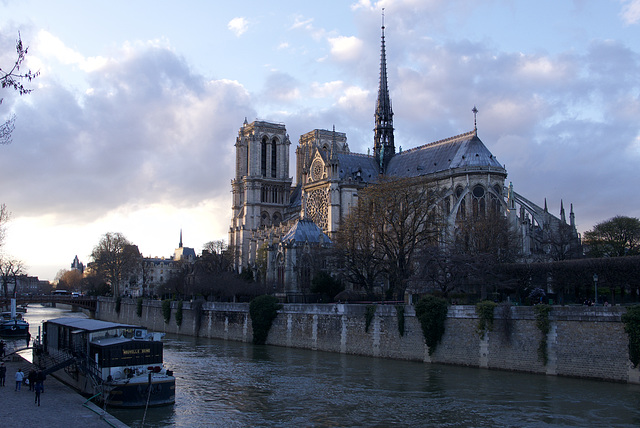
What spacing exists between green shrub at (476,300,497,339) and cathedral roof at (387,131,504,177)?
3723 cm

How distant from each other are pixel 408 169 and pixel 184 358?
44.6 meters

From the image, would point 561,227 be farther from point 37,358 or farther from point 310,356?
point 37,358

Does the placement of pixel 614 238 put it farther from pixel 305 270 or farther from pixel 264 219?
pixel 264 219

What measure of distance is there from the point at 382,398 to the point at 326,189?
176 ft

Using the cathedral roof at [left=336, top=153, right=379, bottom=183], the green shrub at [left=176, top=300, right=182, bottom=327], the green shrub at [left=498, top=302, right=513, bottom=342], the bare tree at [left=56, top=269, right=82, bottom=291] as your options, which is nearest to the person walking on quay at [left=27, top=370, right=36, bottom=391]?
the green shrub at [left=498, top=302, right=513, bottom=342]

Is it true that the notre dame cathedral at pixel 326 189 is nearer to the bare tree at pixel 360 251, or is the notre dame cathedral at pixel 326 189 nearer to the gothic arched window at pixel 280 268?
the gothic arched window at pixel 280 268

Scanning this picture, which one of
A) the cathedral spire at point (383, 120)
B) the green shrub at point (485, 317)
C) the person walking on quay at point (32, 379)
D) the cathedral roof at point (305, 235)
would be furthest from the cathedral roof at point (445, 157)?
the person walking on quay at point (32, 379)

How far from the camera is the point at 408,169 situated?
77.6m

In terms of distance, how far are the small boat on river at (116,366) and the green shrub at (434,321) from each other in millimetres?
13855

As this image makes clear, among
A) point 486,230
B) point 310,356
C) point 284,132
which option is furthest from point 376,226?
point 284,132

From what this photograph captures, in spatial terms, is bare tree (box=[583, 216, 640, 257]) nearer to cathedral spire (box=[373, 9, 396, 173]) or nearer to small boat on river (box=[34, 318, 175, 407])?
cathedral spire (box=[373, 9, 396, 173])

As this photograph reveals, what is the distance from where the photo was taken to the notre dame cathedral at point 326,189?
202 ft

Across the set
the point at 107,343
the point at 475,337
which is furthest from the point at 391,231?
the point at 107,343

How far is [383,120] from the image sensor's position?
87.5 meters
